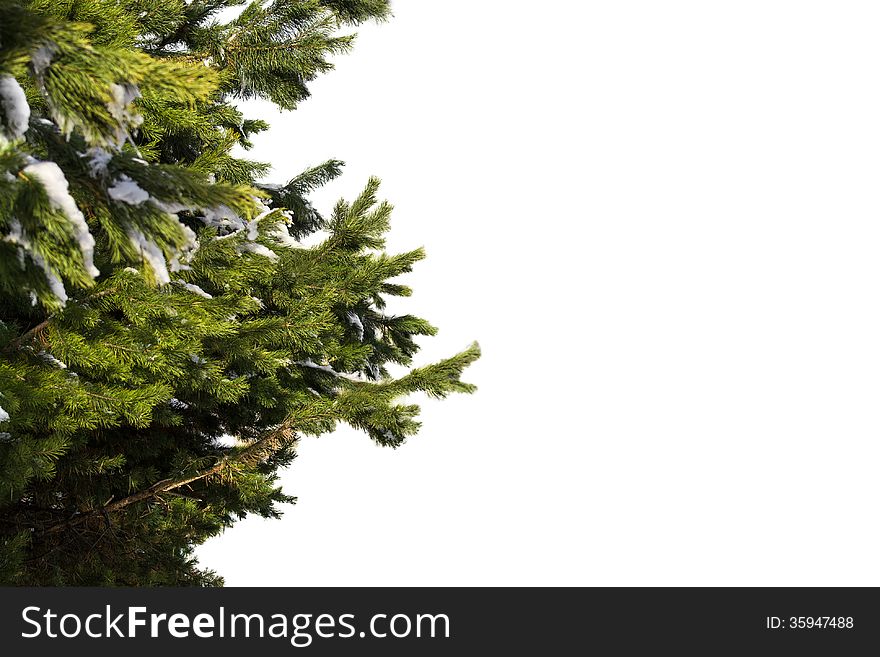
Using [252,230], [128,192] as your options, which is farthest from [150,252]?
[252,230]

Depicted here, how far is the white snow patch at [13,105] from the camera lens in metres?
1.93

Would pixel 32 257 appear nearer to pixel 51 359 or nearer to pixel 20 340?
pixel 51 359

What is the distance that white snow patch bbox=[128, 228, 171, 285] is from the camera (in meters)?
2.15

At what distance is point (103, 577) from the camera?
5.40 m

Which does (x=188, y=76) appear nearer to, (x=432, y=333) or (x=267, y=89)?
(x=267, y=89)

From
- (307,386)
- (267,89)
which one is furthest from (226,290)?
(267,89)

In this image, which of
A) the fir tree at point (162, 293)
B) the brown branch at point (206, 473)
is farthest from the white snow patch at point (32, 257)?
the brown branch at point (206, 473)

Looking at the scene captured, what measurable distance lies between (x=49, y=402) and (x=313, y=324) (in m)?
1.64

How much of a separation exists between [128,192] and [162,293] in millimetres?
1779

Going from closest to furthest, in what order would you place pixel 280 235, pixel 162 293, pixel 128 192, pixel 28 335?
1. pixel 128 192
2. pixel 162 293
3. pixel 28 335
4. pixel 280 235

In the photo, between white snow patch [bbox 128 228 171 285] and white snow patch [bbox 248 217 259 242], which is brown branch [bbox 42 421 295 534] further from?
white snow patch [bbox 128 228 171 285]

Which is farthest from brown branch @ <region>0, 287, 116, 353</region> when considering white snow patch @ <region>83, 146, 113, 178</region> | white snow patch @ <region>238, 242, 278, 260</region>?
white snow patch @ <region>83, 146, 113, 178</region>

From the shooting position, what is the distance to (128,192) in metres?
2.09

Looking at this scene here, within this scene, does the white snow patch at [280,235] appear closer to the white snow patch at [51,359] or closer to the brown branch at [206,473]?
the brown branch at [206,473]
